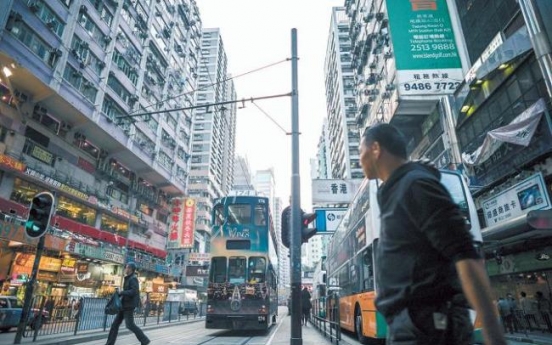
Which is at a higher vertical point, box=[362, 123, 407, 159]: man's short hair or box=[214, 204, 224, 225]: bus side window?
box=[214, 204, 224, 225]: bus side window

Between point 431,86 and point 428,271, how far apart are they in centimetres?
1774

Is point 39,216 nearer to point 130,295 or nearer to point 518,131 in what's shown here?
point 130,295

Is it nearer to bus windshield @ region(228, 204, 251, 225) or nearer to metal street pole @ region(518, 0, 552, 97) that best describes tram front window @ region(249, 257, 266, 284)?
bus windshield @ region(228, 204, 251, 225)

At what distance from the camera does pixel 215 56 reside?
81375 mm

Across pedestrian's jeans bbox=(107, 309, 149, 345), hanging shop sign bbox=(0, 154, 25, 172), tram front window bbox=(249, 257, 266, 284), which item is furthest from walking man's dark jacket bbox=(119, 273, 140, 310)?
hanging shop sign bbox=(0, 154, 25, 172)

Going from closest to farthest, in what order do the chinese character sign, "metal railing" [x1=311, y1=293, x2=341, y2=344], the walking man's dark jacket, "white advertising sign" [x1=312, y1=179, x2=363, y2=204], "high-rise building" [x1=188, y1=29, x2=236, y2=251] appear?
the walking man's dark jacket
"metal railing" [x1=311, y1=293, x2=341, y2=344]
"white advertising sign" [x1=312, y1=179, x2=363, y2=204]
the chinese character sign
"high-rise building" [x1=188, y1=29, x2=236, y2=251]

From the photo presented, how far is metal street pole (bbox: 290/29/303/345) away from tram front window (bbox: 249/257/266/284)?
Answer: 642 centimetres

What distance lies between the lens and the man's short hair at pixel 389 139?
176 cm

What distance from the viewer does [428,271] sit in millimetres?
1373

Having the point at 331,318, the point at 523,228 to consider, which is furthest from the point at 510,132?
the point at 331,318

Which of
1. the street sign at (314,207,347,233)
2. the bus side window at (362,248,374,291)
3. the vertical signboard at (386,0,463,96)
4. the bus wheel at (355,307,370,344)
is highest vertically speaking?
the vertical signboard at (386,0,463,96)

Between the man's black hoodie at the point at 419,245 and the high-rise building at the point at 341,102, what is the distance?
5152 cm

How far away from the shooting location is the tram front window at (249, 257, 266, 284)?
12.0m

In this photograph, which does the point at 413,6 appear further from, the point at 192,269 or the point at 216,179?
the point at 216,179
